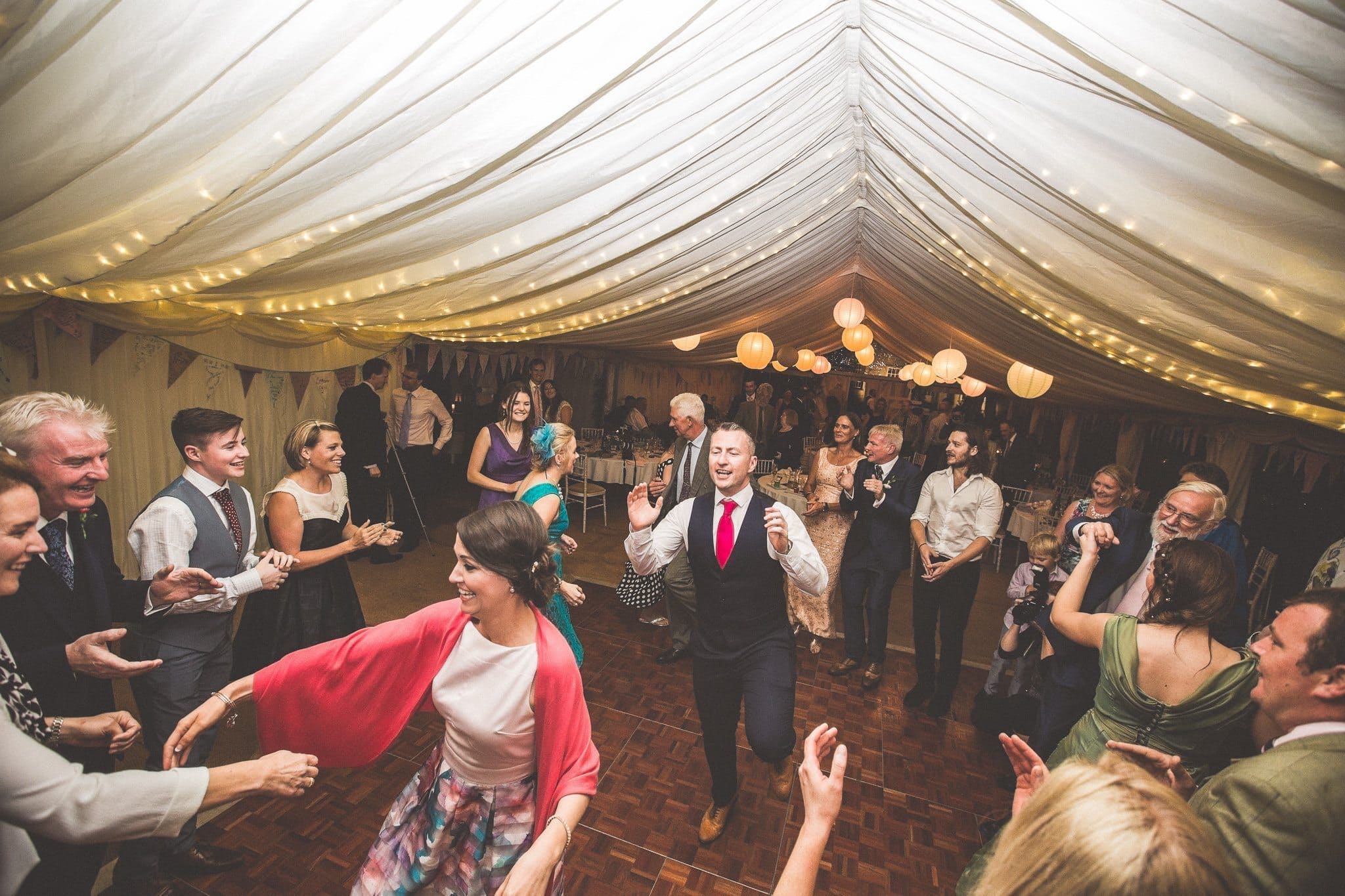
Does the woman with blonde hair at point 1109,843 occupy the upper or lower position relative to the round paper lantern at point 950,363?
lower

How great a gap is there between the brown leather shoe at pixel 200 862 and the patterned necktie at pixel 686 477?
2.72 metres

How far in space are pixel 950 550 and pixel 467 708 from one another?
2923mm

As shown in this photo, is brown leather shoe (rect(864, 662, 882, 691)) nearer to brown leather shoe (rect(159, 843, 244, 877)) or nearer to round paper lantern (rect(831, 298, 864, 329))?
round paper lantern (rect(831, 298, 864, 329))

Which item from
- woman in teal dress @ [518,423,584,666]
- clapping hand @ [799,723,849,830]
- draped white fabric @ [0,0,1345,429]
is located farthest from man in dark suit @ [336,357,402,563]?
clapping hand @ [799,723,849,830]

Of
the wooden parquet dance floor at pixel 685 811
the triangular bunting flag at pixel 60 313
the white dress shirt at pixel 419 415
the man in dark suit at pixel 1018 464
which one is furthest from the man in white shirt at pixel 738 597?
the man in dark suit at pixel 1018 464

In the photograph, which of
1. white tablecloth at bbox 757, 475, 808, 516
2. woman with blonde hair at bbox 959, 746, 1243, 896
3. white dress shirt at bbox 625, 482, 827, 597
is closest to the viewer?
woman with blonde hair at bbox 959, 746, 1243, 896

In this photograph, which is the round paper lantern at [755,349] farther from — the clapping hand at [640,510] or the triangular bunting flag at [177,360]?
the triangular bunting flag at [177,360]

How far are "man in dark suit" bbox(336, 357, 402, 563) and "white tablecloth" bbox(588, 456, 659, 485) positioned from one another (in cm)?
228

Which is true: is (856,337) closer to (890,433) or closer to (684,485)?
(890,433)

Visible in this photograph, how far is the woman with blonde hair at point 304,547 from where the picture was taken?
247 cm

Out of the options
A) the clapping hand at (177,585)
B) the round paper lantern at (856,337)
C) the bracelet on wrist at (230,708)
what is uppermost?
the round paper lantern at (856,337)

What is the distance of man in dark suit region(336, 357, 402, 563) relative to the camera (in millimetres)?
4926

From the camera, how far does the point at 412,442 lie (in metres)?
5.62

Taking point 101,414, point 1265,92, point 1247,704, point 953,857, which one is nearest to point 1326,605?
point 1247,704
